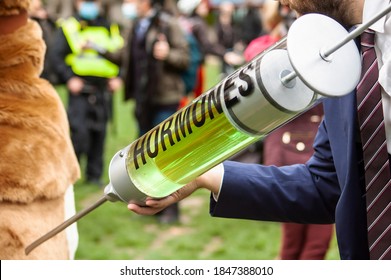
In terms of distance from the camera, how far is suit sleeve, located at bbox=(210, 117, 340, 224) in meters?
2.05

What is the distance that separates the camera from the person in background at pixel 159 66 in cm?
611

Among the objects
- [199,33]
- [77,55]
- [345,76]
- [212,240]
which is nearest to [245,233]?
[212,240]

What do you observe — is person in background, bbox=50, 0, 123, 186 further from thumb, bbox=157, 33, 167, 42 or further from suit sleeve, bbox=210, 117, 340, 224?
suit sleeve, bbox=210, 117, 340, 224

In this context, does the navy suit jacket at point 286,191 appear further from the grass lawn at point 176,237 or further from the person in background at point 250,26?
the person in background at point 250,26

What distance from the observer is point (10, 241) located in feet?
7.47

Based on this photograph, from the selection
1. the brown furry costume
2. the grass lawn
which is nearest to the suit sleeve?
the brown furry costume

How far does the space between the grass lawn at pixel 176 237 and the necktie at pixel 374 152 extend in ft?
11.4

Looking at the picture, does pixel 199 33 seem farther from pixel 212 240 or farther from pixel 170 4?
pixel 212 240

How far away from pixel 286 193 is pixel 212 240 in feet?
12.1

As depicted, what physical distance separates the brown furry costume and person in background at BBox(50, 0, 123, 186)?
4653mm

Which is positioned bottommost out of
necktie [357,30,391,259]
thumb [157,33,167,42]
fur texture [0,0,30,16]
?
thumb [157,33,167,42]

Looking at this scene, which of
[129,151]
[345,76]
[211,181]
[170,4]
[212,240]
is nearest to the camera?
[345,76]

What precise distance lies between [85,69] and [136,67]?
3.07 ft

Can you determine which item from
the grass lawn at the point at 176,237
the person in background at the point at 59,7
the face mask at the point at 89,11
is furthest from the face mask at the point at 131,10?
the grass lawn at the point at 176,237
